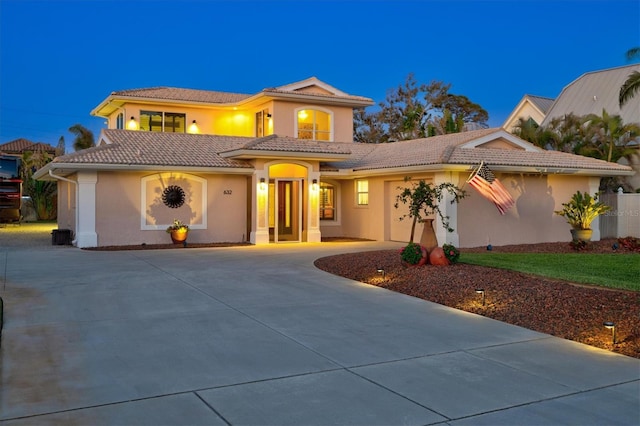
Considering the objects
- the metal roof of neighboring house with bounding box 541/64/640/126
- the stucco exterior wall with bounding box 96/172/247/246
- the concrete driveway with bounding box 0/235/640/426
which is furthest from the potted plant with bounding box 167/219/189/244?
the metal roof of neighboring house with bounding box 541/64/640/126

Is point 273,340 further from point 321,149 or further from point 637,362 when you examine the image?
point 321,149

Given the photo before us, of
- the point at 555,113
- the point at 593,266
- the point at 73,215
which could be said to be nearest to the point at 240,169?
the point at 73,215

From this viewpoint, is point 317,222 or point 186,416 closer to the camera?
point 186,416

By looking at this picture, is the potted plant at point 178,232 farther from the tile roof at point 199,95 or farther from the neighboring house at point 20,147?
the neighboring house at point 20,147

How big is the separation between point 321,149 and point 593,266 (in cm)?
1013

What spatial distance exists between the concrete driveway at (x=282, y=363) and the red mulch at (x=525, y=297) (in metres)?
0.44

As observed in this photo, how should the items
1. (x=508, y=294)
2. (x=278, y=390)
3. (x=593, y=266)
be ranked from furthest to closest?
(x=593, y=266) → (x=508, y=294) → (x=278, y=390)

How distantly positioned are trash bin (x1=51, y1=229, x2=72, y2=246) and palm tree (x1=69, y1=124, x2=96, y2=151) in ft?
71.7

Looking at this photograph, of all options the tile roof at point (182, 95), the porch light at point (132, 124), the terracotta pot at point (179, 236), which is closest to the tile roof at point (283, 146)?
the terracotta pot at point (179, 236)

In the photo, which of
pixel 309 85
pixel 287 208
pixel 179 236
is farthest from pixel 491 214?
pixel 309 85

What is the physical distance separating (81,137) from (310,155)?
25.8m

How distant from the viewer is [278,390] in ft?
17.6

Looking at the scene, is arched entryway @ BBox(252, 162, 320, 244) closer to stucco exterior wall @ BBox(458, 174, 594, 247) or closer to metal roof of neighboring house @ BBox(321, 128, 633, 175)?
metal roof of neighboring house @ BBox(321, 128, 633, 175)

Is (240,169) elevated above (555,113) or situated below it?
below
